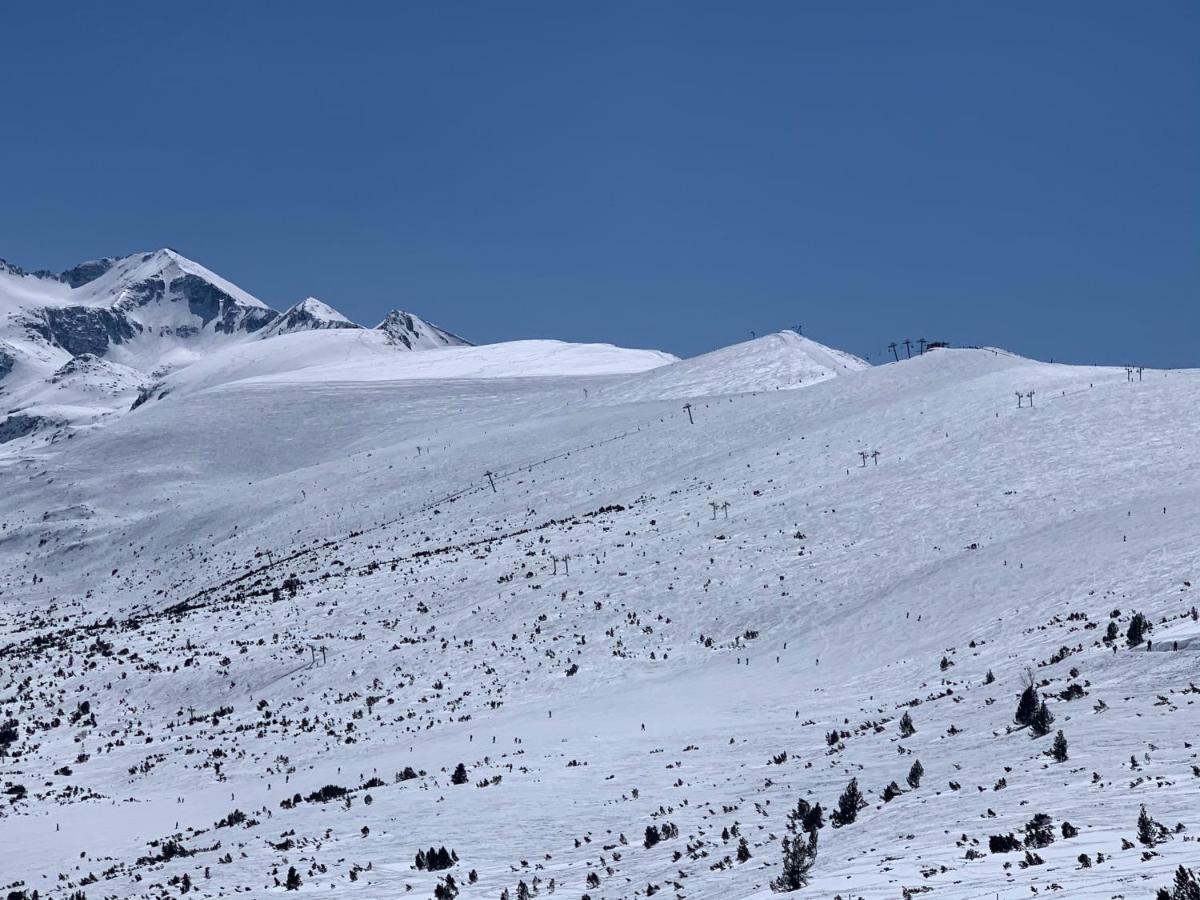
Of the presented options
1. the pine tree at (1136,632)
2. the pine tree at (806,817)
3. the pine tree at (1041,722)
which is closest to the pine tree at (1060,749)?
the pine tree at (1041,722)

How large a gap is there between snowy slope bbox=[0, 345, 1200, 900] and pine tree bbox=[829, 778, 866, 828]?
0.38m

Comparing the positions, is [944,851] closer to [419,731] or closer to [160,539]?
[419,731]

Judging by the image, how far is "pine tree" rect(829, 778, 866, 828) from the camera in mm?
18812

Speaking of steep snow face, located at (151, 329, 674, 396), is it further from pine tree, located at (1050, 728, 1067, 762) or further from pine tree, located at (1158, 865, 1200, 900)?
pine tree, located at (1158, 865, 1200, 900)

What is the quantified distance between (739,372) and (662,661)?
81.7m

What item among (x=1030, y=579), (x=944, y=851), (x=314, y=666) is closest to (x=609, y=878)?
(x=944, y=851)

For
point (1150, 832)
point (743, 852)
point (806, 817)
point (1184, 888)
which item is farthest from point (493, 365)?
point (1184, 888)

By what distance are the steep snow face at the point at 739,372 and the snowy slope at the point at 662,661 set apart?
19.7 m

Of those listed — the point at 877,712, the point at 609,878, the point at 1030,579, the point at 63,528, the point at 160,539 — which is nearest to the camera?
the point at 609,878

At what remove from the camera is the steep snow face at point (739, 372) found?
113 m

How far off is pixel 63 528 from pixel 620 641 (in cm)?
7858

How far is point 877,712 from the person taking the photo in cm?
2859

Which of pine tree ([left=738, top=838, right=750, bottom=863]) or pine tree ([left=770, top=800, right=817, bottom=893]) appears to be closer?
pine tree ([left=770, top=800, right=817, bottom=893])

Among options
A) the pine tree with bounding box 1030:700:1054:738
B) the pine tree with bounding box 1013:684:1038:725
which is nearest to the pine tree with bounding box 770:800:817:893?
the pine tree with bounding box 1030:700:1054:738
